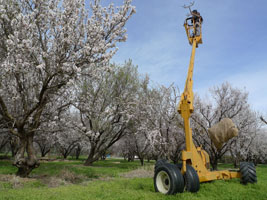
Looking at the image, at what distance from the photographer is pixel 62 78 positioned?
433 inches

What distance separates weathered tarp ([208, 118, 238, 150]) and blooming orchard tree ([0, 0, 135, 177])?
6209mm

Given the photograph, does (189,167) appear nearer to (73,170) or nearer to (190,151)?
(190,151)

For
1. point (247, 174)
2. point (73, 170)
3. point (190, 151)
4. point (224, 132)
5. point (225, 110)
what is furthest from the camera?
point (225, 110)

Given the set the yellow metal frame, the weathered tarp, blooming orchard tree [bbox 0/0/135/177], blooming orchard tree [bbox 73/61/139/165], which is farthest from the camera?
blooming orchard tree [bbox 73/61/139/165]

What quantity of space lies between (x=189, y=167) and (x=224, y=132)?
2.33m

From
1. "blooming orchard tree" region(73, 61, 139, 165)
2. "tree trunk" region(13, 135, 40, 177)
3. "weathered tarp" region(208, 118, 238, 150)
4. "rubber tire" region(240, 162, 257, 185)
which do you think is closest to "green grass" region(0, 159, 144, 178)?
"tree trunk" region(13, 135, 40, 177)

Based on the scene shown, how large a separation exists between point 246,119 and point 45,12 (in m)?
19.9

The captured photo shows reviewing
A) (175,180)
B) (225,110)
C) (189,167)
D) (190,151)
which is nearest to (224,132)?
(190,151)

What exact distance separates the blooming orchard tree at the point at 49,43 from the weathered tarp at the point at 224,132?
6.21 metres

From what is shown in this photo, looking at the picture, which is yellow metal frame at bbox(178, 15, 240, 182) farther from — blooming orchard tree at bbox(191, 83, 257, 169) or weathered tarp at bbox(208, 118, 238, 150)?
blooming orchard tree at bbox(191, 83, 257, 169)

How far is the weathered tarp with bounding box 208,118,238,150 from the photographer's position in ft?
26.6

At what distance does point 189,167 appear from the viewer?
23.1ft

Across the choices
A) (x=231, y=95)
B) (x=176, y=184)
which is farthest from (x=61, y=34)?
(x=231, y=95)

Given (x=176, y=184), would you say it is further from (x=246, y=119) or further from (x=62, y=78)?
(x=246, y=119)
